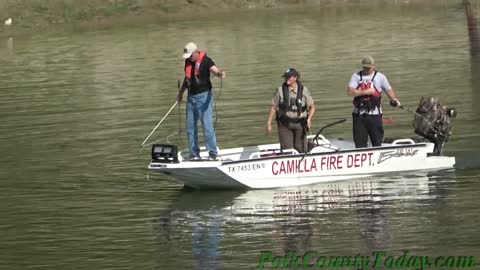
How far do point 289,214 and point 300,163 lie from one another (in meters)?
1.88

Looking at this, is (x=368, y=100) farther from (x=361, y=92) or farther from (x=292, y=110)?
(x=292, y=110)

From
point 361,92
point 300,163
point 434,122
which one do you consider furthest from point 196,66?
point 434,122

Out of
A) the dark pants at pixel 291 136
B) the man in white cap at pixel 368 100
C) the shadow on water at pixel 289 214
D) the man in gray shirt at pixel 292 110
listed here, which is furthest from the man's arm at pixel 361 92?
the shadow on water at pixel 289 214

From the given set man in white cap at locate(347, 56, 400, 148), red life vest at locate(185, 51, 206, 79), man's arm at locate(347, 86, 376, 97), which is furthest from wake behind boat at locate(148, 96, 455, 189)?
red life vest at locate(185, 51, 206, 79)

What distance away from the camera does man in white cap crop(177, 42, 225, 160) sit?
64.3 feet

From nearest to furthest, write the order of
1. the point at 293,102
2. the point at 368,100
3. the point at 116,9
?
1. the point at 293,102
2. the point at 368,100
3. the point at 116,9

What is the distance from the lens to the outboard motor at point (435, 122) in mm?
20359

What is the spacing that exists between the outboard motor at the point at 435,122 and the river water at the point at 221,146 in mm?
709

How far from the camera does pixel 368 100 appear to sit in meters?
19.9

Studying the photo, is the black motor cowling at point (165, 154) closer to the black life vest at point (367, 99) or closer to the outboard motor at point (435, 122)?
the black life vest at point (367, 99)

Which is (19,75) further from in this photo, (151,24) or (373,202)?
(373,202)

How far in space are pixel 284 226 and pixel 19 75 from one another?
25392 mm

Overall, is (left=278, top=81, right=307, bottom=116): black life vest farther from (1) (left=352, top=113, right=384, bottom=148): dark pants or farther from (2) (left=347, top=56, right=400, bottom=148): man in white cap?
(1) (left=352, top=113, right=384, bottom=148): dark pants

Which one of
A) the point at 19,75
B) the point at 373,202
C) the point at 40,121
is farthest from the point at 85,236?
the point at 19,75
